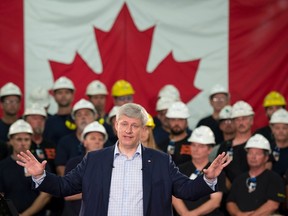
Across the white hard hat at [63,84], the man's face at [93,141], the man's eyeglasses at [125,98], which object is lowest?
the man's face at [93,141]

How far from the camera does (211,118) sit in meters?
11.4

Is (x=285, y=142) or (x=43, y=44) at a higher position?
(x=43, y=44)

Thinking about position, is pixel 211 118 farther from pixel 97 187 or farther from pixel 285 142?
pixel 97 187

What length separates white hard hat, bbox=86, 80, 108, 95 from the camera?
11516 mm

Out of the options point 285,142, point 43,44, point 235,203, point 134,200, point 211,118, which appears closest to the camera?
point 134,200

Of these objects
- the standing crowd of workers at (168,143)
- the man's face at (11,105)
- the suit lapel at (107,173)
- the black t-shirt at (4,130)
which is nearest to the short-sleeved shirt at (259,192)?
the standing crowd of workers at (168,143)

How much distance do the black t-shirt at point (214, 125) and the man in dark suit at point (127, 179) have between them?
461 centimetres

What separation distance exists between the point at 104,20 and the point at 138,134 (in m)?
6.13

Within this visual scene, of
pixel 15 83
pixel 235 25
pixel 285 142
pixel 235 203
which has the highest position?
pixel 235 25

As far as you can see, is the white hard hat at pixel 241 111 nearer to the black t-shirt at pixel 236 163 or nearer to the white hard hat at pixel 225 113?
the white hard hat at pixel 225 113

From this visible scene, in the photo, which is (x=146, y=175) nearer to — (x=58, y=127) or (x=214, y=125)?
(x=58, y=127)

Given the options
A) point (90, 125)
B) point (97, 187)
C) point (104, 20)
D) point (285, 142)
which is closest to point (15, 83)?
point (104, 20)

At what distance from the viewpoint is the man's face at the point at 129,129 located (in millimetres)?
6277

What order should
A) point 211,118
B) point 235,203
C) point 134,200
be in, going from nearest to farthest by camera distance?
1. point 134,200
2. point 235,203
3. point 211,118
